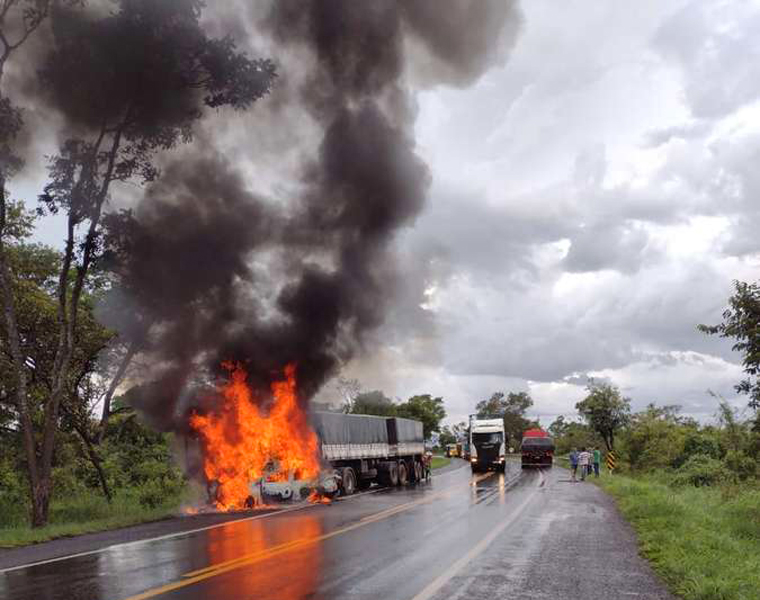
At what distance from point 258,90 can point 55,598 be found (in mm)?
13550

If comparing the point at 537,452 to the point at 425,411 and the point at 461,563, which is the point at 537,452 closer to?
the point at 461,563

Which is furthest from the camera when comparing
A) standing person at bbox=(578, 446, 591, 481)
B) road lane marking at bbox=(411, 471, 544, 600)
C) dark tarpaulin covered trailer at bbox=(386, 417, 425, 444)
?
standing person at bbox=(578, 446, 591, 481)

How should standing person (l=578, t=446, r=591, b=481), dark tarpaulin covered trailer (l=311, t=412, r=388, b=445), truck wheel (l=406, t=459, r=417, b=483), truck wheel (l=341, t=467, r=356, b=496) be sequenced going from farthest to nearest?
truck wheel (l=406, t=459, r=417, b=483)
standing person (l=578, t=446, r=591, b=481)
truck wheel (l=341, t=467, r=356, b=496)
dark tarpaulin covered trailer (l=311, t=412, r=388, b=445)

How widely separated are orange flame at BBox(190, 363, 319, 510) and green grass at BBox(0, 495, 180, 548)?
57.8 inches

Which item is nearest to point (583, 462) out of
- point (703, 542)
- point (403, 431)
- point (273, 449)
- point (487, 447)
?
point (403, 431)

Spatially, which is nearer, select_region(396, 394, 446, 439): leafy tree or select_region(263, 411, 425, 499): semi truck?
select_region(263, 411, 425, 499): semi truck

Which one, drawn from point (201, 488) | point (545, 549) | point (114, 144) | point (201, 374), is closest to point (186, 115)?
point (114, 144)

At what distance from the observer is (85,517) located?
19281 millimetres

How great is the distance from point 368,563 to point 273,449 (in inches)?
431

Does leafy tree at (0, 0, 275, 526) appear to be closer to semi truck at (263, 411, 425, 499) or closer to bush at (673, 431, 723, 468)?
semi truck at (263, 411, 425, 499)

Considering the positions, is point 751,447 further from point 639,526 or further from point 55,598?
point 55,598

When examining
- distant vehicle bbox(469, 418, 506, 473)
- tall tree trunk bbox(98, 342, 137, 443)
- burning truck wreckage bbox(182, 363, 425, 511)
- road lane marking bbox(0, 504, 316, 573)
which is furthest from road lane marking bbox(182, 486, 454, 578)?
distant vehicle bbox(469, 418, 506, 473)

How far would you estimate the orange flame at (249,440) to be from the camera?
18.2 meters

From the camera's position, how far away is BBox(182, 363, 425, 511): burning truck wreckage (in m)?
18.2
